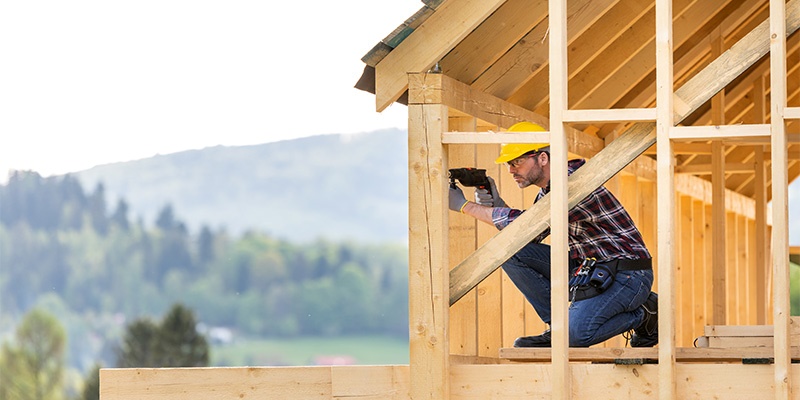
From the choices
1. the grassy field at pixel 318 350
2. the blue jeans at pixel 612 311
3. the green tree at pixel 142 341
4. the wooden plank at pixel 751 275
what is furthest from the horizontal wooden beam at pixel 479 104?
the grassy field at pixel 318 350

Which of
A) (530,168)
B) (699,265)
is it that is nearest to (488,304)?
(530,168)

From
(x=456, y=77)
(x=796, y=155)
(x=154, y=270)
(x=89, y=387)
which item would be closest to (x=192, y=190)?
(x=154, y=270)

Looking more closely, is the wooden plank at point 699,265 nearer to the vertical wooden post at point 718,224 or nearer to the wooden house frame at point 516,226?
the vertical wooden post at point 718,224

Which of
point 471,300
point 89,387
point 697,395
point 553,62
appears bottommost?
point 89,387

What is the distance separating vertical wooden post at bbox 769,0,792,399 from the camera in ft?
17.6

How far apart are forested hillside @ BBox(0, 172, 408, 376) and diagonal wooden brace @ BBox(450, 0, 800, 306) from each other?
42.3 meters

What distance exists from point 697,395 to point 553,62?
172cm

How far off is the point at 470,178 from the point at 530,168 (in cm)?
34

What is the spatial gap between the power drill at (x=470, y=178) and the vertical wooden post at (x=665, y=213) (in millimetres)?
1049

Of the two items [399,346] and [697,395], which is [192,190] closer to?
[399,346]

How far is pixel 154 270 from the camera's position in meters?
48.2

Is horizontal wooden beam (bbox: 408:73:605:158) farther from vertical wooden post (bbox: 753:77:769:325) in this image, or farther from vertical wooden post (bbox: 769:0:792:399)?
vertical wooden post (bbox: 753:77:769:325)

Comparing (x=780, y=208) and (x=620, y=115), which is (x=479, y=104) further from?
(x=780, y=208)

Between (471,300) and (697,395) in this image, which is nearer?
(697,395)
